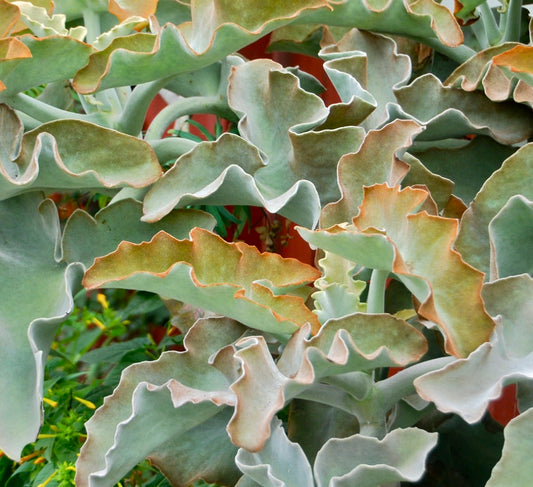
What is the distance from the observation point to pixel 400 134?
60 centimetres

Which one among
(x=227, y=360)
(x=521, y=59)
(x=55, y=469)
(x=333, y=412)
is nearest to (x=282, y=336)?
(x=227, y=360)

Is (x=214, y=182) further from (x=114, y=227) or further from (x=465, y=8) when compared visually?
(x=465, y=8)

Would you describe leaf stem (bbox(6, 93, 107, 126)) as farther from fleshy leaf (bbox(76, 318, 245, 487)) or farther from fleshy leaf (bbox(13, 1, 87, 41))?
fleshy leaf (bbox(76, 318, 245, 487))

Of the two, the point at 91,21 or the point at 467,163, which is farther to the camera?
the point at 91,21

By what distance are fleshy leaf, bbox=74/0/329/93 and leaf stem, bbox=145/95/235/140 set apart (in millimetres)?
98

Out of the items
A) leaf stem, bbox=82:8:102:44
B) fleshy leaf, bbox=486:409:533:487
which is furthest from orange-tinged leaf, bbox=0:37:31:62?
fleshy leaf, bbox=486:409:533:487

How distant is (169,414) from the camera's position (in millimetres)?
562

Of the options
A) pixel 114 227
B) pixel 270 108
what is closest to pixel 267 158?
pixel 270 108

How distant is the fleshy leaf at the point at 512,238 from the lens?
0.56 metres

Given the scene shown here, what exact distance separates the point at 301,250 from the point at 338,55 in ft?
1.64

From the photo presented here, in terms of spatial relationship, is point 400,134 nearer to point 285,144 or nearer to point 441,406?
point 285,144

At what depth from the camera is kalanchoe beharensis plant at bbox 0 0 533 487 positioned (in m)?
0.50

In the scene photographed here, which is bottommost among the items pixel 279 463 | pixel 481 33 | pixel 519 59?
pixel 279 463

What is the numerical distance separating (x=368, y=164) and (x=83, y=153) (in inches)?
9.7
